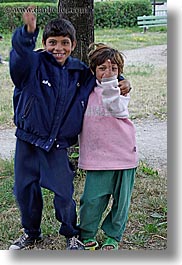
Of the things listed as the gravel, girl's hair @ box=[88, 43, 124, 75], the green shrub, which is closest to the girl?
girl's hair @ box=[88, 43, 124, 75]

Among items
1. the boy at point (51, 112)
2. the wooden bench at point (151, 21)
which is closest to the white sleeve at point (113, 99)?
the boy at point (51, 112)

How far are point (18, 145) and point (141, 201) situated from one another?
3.04 feet

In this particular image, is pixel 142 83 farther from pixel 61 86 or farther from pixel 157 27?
pixel 61 86

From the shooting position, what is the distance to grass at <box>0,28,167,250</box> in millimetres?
2678

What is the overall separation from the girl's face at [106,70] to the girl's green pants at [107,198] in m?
0.40

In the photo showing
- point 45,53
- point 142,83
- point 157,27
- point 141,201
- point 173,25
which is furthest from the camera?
point 142,83

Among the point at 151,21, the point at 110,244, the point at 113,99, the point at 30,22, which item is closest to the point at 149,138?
the point at 151,21

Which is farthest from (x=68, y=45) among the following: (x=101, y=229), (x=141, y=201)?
(x=141, y=201)

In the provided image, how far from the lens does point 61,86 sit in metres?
2.31

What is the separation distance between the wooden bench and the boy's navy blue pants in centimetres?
80

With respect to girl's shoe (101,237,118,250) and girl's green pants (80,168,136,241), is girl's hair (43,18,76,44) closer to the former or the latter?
girl's green pants (80,168,136,241)

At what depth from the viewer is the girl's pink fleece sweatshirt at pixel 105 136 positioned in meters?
2.35

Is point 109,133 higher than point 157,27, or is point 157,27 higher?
point 157,27

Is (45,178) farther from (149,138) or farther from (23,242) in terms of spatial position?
(149,138)
